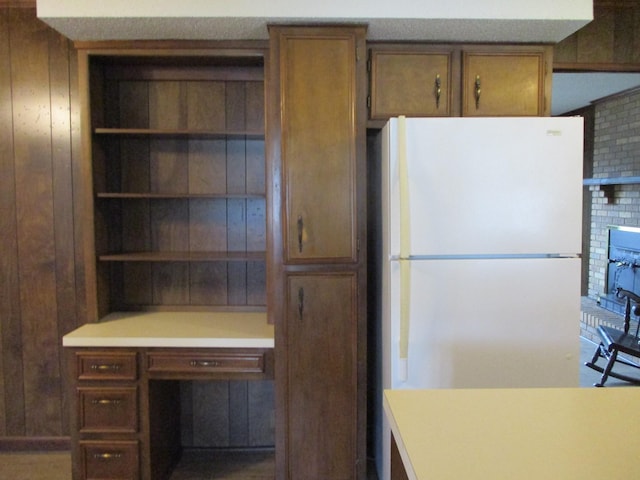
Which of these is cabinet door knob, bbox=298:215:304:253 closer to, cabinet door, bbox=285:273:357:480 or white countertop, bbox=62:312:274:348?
cabinet door, bbox=285:273:357:480

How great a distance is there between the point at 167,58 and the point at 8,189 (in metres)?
1.13

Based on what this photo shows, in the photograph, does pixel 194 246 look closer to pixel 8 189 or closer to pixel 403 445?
pixel 8 189

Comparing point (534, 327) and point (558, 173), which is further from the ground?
point (558, 173)

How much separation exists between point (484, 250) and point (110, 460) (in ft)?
6.21

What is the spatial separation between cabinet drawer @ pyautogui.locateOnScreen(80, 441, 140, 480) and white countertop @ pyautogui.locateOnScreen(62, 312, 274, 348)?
0.47 meters

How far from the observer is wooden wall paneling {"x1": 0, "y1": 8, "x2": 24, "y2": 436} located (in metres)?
2.42

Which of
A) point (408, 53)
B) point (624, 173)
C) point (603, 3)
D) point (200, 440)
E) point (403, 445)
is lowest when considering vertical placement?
point (200, 440)

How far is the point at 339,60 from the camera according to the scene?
1.97 meters

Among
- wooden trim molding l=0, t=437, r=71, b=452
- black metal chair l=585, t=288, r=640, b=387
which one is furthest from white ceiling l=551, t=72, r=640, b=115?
wooden trim molding l=0, t=437, r=71, b=452

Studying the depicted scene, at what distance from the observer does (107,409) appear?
6.77ft

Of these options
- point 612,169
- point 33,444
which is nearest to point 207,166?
point 33,444

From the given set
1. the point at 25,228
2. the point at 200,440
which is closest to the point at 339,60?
the point at 25,228

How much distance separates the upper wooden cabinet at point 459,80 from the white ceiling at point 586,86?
1783 millimetres

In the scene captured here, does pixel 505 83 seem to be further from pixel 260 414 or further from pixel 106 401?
pixel 106 401
